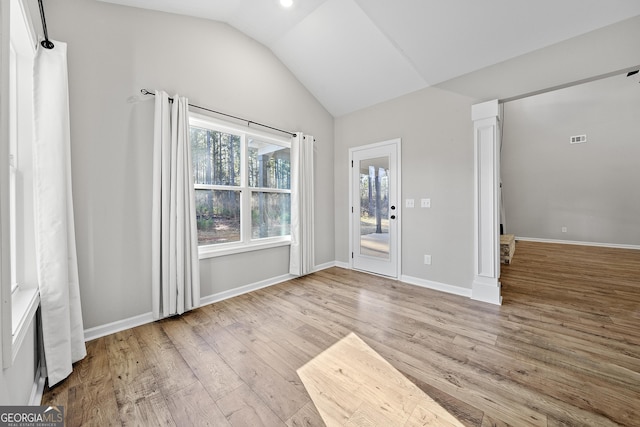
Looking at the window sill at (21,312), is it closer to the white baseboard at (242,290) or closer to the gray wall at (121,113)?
the gray wall at (121,113)

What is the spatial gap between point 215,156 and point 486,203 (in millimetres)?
3262

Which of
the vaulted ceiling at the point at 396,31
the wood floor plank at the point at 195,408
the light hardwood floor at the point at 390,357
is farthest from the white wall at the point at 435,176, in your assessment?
the wood floor plank at the point at 195,408

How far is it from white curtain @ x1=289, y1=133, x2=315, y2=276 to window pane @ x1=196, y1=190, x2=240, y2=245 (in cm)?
83

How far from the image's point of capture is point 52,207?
1.59m

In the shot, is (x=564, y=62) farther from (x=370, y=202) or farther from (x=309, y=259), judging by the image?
(x=309, y=259)

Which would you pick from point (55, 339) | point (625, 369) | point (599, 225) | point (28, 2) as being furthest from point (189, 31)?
point (599, 225)

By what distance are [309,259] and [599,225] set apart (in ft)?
24.4

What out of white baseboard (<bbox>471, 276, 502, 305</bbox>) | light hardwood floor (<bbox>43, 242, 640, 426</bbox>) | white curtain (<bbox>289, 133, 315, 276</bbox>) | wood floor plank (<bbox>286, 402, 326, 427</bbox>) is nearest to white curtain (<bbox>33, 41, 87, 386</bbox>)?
light hardwood floor (<bbox>43, 242, 640, 426</bbox>)

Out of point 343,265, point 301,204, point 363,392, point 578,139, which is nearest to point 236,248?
point 301,204

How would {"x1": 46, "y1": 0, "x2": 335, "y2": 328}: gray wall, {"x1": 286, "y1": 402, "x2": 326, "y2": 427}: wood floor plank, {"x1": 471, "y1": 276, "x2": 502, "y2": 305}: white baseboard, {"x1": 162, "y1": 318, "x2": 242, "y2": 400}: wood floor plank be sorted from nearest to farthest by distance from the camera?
1. {"x1": 286, "y1": 402, "x2": 326, "y2": 427}: wood floor plank
2. {"x1": 162, "y1": 318, "x2": 242, "y2": 400}: wood floor plank
3. {"x1": 46, "y1": 0, "x2": 335, "y2": 328}: gray wall
4. {"x1": 471, "y1": 276, "x2": 502, "y2": 305}: white baseboard

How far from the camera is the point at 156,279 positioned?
90.7 inches

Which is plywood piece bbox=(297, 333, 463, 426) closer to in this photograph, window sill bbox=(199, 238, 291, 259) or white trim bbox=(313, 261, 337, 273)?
window sill bbox=(199, 238, 291, 259)

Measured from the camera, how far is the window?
2.82 metres

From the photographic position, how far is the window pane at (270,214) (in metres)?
3.37
